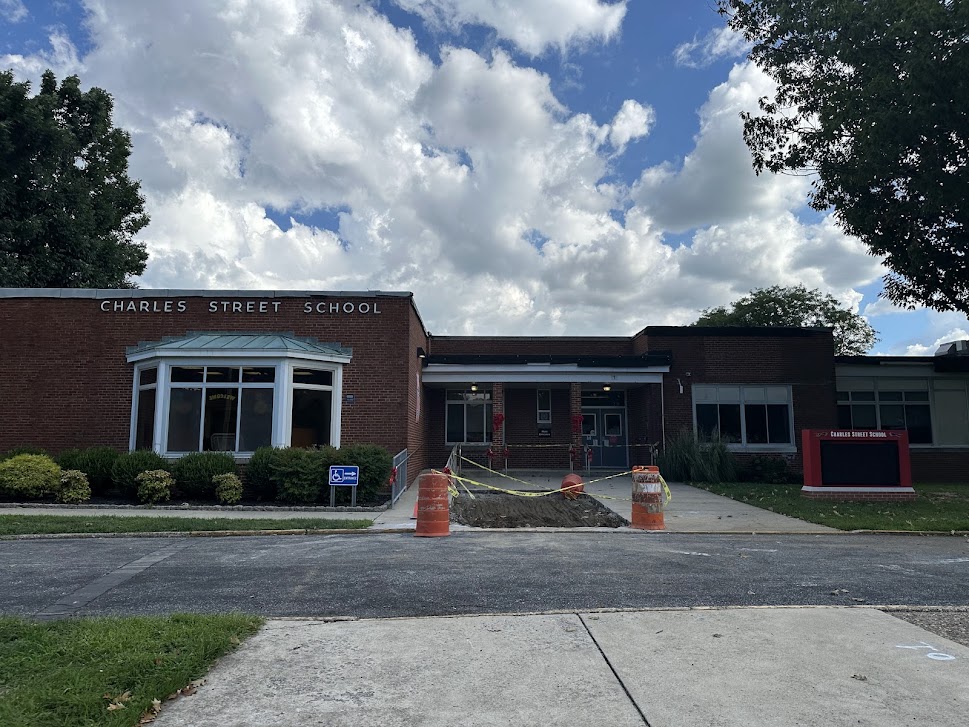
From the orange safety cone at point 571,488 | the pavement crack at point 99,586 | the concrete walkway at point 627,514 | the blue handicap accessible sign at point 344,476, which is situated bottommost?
the pavement crack at point 99,586

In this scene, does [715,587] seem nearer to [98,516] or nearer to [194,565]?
[194,565]

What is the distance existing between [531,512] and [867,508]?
734cm

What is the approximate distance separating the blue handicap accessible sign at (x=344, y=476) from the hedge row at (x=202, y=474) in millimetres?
509

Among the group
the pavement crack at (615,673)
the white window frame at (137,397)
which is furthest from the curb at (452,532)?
the white window frame at (137,397)

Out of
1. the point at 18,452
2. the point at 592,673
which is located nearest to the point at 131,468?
the point at 18,452

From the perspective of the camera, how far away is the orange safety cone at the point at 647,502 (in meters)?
12.0

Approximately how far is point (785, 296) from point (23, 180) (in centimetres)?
4211

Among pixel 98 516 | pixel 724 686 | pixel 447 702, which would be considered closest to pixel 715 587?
pixel 724 686

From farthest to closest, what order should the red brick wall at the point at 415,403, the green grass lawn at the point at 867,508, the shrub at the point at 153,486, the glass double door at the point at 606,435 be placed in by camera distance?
1. the glass double door at the point at 606,435
2. the red brick wall at the point at 415,403
3. the shrub at the point at 153,486
4. the green grass lawn at the point at 867,508

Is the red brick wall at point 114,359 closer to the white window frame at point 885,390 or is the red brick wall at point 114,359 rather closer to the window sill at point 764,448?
the window sill at point 764,448

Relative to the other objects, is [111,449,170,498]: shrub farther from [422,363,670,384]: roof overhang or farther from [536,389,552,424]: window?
[536,389,552,424]: window

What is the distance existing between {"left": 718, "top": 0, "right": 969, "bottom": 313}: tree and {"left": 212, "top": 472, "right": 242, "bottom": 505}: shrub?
53.8 ft

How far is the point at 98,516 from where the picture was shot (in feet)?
41.0

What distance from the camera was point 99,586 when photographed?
7266mm
